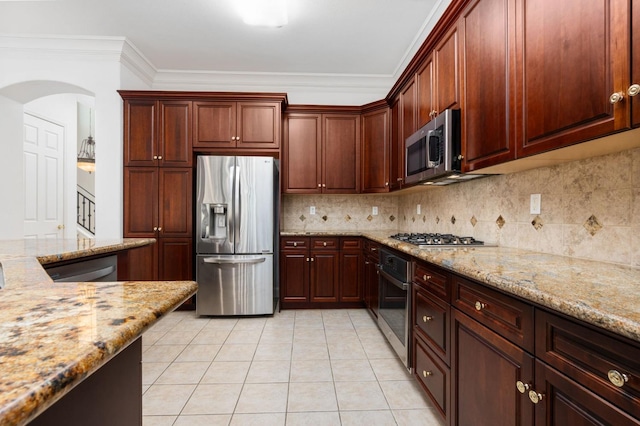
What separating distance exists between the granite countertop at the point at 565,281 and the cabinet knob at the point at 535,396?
10.6 inches

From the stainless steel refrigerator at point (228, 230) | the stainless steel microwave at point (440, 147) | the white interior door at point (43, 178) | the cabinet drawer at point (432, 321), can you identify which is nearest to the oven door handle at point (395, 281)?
the cabinet drawer at point (432, 321)

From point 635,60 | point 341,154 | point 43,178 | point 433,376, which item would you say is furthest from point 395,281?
point 43,178

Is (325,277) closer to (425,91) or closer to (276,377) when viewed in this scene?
(276,377)

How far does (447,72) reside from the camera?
2.02 m

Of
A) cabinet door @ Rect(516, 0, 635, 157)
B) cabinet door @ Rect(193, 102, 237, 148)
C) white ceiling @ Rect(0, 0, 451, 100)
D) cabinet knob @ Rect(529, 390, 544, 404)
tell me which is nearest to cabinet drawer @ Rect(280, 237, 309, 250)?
cabinet door @ Rect(193, 102, 237, 148)

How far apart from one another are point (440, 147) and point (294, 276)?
2183mm

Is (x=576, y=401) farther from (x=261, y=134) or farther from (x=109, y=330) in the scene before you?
(x=261, y=134)

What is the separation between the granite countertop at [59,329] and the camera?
1.07 ft

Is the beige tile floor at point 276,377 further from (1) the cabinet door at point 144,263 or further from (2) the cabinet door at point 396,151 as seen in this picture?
(2) the cabinet door at point 396,151

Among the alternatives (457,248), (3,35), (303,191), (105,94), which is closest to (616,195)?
(457,248)

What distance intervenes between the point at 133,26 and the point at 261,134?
157 centimetres

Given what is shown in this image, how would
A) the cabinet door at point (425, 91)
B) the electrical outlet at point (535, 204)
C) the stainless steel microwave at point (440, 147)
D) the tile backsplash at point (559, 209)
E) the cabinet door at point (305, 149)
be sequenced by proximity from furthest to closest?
the cabinet door at point (305, 149) → the cabinet door at point (425, 91) → the stainless steel microwave at point (440, 147) → the electrical outlet at point (535, 204) → the tile backsplash at point (559, 209)

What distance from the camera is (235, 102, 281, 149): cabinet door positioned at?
3.46m

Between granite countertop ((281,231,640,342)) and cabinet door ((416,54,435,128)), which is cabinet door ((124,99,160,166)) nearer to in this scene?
cabinet door ((416,54,435,128))
